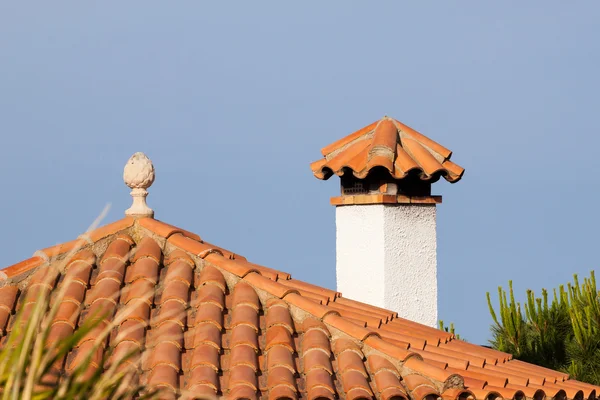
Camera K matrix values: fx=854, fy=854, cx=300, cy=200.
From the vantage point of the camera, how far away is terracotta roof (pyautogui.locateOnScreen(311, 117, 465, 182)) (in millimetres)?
11484

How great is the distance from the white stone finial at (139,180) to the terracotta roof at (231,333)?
147 mm

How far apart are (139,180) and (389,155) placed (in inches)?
167

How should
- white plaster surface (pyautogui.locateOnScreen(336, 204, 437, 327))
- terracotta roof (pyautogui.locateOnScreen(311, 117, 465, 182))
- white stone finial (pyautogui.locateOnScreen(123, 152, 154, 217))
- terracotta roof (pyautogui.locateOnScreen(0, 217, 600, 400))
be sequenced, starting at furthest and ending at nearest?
terracotta roof (pyautogui.locateOnScreen(311, 117, 465, 182)), white plaster surface (pyautogui.locateOnScreen(336, 204, 437, 327)), white stone finial (pyautogui.locateOnScreen(123, 152, 154, 217)), terracotta roof (pyautogui.locateOnScreen(0, 217, 600, 400))

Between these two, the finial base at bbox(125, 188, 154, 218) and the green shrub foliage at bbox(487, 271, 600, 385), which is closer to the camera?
the finial base at bbox(125, 188, 154, 218)

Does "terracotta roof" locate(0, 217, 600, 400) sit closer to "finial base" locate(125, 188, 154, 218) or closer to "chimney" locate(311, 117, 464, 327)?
"finial base" locate(125, 188, 154, 218)

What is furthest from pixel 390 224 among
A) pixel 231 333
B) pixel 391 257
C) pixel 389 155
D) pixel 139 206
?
pixel 231 333

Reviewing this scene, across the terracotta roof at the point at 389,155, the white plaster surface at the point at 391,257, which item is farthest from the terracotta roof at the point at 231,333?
the terracotta roof at the point at 389,155

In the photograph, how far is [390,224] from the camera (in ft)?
37.1

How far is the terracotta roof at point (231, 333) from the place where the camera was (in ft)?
21.1

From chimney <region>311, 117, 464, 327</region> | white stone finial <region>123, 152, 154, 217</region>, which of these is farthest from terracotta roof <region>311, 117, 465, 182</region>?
white stone finial <region>123, 152, 154, 217</region>

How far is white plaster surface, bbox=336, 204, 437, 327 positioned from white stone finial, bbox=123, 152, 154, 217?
146 inches

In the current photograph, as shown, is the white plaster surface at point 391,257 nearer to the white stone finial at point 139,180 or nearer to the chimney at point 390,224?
the chimney at point 390,224

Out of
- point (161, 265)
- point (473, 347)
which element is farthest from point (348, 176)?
point (161, 265)

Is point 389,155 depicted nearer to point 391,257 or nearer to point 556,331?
point 391,257
